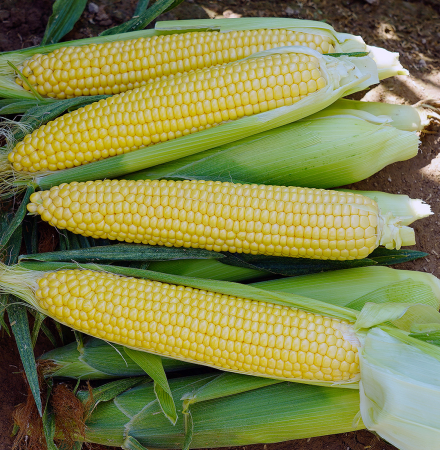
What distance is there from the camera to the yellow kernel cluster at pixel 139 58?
2498mm

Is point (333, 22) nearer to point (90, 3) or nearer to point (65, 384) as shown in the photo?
point (90, 3)

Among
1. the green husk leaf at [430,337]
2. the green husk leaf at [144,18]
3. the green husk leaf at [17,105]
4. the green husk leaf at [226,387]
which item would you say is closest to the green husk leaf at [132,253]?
the green husk leaf at [226,387]

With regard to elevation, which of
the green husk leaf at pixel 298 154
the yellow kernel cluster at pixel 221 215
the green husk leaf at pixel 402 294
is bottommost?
the green husk leaf at pixel 402 294

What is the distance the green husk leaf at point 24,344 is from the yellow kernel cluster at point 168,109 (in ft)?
2.65

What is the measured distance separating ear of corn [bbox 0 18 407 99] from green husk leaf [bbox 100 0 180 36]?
1.05ft

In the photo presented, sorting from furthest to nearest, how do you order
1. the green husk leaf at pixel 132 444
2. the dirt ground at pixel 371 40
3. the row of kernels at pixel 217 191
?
the dirt ground at pixel 371 40 → the green husk leaf at pixel 132 444 → the row of kernels at pixel 217 191

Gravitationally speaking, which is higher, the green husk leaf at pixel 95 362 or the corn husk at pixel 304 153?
the corn husk at pixel 304 153

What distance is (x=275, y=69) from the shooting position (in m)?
2.21

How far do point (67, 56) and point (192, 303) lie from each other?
166 centimetres

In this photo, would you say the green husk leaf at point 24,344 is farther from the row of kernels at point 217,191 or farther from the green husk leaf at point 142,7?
the green husk leaf at point 142,7

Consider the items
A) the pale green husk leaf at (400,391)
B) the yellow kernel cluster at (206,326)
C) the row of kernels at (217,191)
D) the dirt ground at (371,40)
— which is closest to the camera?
the pale green husk leaf at (400,391)

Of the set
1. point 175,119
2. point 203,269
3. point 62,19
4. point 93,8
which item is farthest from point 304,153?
point 93,8

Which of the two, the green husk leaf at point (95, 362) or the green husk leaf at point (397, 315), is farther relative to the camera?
the green husk leaf at point (95, 362)

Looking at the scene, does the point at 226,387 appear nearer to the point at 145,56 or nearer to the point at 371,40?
the point at 145,56
